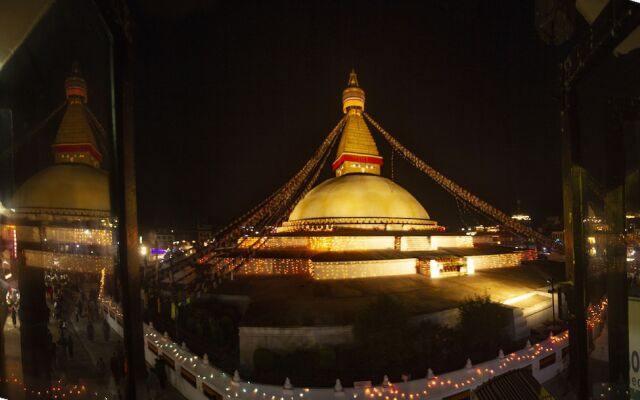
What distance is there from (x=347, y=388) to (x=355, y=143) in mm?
18570

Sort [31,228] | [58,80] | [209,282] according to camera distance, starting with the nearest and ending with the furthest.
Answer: [58,80] < [31,228] < [209,282]

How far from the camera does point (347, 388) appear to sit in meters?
7.92

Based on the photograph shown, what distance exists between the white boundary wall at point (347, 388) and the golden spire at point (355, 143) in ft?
50.6

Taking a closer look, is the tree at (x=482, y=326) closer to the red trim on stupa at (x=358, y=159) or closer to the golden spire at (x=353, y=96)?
the red trim on stupa at (x=358, y=159)

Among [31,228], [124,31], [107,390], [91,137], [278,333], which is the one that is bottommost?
[107,390]

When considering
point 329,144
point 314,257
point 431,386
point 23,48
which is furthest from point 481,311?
point 329,144

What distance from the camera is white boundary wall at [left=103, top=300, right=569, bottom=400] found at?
782 centimetres

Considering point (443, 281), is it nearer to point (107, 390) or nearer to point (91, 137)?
point (107, 390)

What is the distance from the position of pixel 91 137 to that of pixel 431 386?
757 inches

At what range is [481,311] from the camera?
34.9ft

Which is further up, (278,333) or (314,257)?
(314,257)

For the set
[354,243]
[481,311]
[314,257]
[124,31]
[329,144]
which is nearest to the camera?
[124,31]

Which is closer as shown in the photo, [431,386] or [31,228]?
[431,386]

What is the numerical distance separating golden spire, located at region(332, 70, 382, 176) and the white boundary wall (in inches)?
607
